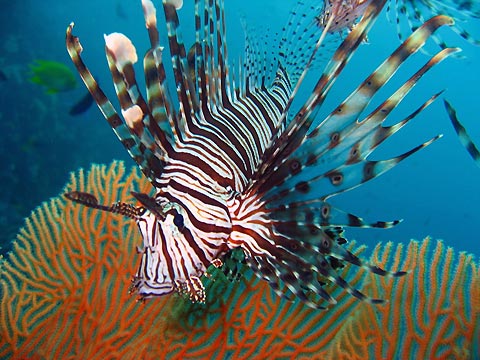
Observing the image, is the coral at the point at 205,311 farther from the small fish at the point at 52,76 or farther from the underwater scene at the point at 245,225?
the small fish at the point at 52,76

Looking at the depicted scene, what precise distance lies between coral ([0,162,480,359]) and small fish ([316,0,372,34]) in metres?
1.72

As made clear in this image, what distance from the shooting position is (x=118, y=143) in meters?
21.2

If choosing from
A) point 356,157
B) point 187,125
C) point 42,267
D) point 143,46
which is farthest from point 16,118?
point 143,46

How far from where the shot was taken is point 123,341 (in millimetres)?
2838

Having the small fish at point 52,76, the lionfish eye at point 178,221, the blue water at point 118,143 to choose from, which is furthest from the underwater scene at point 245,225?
the blue water at point 118,143

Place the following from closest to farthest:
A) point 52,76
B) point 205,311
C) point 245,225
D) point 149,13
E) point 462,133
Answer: point 462,133 → point 149,13 → point 245,225 → point 205,311 → point 52,76

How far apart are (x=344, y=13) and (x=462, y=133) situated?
1.75 meters

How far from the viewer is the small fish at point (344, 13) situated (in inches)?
113

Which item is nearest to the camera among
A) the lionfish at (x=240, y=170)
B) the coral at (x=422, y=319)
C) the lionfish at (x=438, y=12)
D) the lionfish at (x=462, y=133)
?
the lionfish at (x=462, y=133)

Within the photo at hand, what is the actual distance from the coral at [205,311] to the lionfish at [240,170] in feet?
1.18

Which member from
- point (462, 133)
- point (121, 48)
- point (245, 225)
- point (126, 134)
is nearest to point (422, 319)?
point (245, 225)

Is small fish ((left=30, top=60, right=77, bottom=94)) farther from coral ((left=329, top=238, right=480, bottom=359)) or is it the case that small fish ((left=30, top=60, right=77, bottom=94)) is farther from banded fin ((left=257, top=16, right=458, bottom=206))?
coral ((left=329, top=238, right=480, bottom=359))

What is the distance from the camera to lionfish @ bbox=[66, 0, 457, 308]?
178 centimetres

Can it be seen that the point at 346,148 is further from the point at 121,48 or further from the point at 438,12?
the point at 438,12
